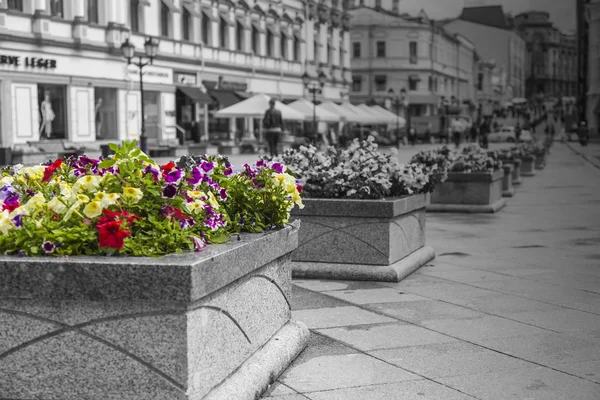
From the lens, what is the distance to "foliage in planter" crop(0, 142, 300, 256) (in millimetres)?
4215

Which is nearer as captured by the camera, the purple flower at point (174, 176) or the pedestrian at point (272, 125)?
the purple flower at point (174, 176)

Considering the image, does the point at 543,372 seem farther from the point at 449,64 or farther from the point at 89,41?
the point at 449,64

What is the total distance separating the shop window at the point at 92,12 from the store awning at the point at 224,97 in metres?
10.8

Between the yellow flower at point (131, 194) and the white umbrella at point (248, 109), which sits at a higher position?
the white umbrella at point (248, 109)

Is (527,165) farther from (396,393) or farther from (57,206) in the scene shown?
(57,206)

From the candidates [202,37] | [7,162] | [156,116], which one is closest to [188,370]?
[7,162]

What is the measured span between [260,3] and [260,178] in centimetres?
5194

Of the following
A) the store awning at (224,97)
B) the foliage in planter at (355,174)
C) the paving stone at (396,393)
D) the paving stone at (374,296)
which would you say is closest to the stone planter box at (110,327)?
the paving stone at (396,393)

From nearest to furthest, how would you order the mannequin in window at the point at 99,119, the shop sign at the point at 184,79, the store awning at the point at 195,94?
the mannequin in window at the point at 99,119 < the shop sign at the point at 184,79 < the store awning at the point at 195,94

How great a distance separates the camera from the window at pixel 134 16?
42.5 meters

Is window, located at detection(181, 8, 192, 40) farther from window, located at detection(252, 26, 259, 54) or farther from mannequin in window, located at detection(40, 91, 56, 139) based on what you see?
mannequin in window, located at detection(40, 91, 56, 139)

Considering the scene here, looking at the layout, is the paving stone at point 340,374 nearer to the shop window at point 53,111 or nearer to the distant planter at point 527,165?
the distant planter at point 527,165

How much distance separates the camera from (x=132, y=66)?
42188 mm

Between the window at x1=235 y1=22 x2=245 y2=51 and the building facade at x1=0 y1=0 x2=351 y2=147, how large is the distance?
58 mm
